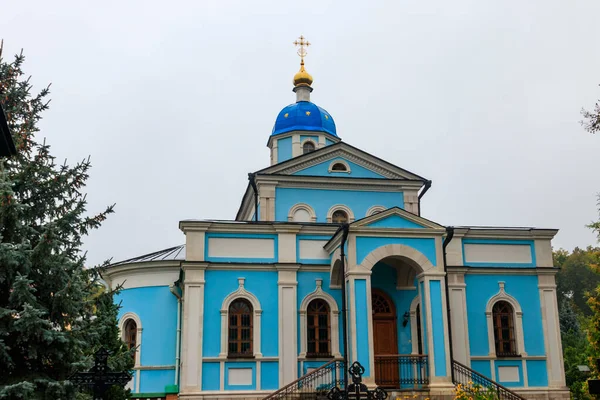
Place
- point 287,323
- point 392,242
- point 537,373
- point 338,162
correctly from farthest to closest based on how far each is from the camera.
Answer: point 338,162 < point 537,373 < point 287,323 < point 392,242

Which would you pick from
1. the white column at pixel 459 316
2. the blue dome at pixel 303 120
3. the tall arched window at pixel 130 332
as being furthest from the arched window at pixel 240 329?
the blue dome at pixel 303 120

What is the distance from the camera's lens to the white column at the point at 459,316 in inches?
634

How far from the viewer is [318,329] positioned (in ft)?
53.2

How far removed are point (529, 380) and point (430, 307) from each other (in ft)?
12.5

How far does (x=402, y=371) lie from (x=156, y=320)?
658 cm

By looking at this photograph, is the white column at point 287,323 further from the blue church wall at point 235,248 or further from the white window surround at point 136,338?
the white window surround at point 136,338

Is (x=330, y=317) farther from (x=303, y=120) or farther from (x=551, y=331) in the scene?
(x=303, y=120)

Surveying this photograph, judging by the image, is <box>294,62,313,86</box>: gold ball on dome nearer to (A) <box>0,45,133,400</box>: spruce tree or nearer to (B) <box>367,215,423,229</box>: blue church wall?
(B) <box>367,215,423,229</box>: blue church wall

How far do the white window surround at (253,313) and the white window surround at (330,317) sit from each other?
1053mm

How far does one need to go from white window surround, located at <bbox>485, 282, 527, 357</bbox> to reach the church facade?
0.11ft

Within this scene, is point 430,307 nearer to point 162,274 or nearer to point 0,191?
point 162,274

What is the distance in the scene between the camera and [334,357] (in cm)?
1577

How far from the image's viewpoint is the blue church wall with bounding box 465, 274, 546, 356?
16.5 meters

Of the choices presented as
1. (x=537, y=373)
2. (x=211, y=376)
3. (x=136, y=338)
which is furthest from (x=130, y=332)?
(x=537, y=373)
